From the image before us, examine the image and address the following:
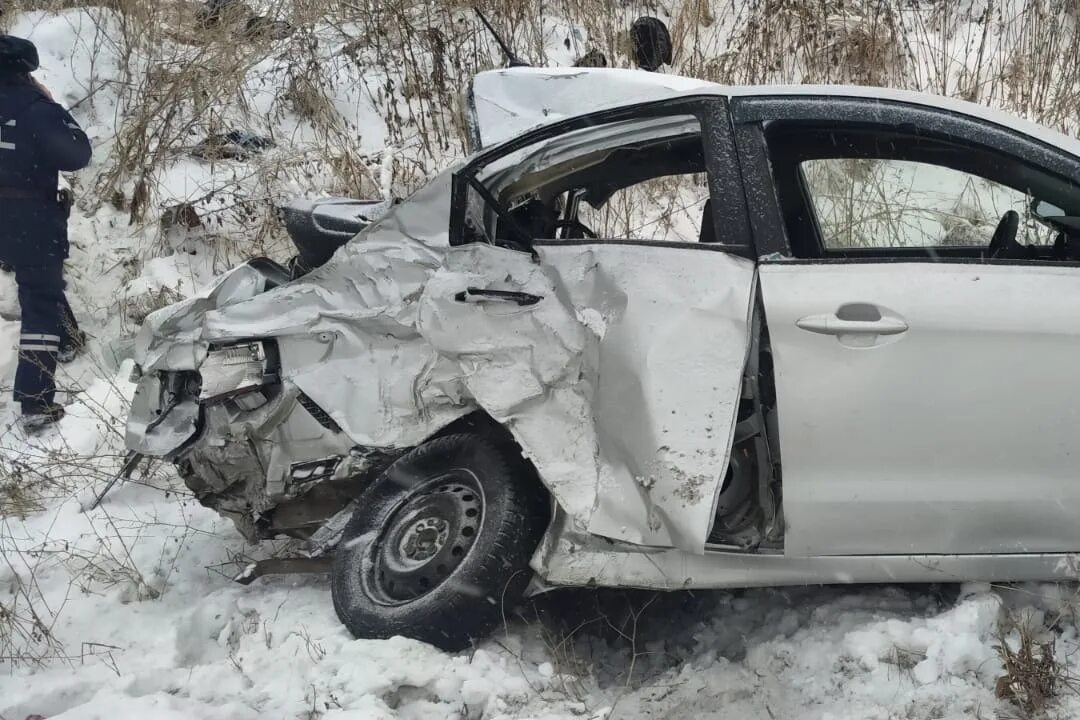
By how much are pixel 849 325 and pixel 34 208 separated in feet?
16.0

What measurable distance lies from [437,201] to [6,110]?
137 inches

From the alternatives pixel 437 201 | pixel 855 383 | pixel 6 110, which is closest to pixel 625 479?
pixel 855 383

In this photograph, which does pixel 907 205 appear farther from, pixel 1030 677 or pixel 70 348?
pixel 70 348

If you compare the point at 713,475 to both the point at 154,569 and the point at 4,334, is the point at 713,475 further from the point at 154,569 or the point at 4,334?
the point at 4,334

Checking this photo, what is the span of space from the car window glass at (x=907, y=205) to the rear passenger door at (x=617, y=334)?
0.64 metres

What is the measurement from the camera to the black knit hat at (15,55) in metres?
5.21

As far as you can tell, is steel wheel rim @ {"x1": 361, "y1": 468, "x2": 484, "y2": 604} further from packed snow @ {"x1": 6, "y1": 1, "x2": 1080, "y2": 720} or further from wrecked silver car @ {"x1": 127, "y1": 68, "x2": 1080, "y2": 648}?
packed snow @ {"x1": 6, "y1": 1, "x2": 1080, "y2": 720}

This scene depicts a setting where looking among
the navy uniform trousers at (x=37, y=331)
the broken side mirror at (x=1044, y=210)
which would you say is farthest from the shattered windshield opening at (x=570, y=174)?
the navy uniform trousers at (x=37, y=331)

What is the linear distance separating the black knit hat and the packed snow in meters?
2.23

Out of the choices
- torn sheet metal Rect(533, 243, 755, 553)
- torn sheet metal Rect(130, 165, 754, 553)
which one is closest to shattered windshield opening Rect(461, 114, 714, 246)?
torn sheet metal Rect(130, 165, 754, 553)

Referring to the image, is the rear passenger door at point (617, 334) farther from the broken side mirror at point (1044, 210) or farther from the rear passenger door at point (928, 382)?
the broken side mirror at point (1044, 210)

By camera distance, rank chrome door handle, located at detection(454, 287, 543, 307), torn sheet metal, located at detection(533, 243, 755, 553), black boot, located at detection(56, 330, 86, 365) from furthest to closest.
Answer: black boot, located at detection(56, 330, 86, 365)
chrome door handle, located at detection(454, 287, 543, 307)
torn sheet metal, located at detection(533, 243, 755, 553)

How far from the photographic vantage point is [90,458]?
471 cm

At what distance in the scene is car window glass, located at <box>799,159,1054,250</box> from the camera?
311 centimetres
